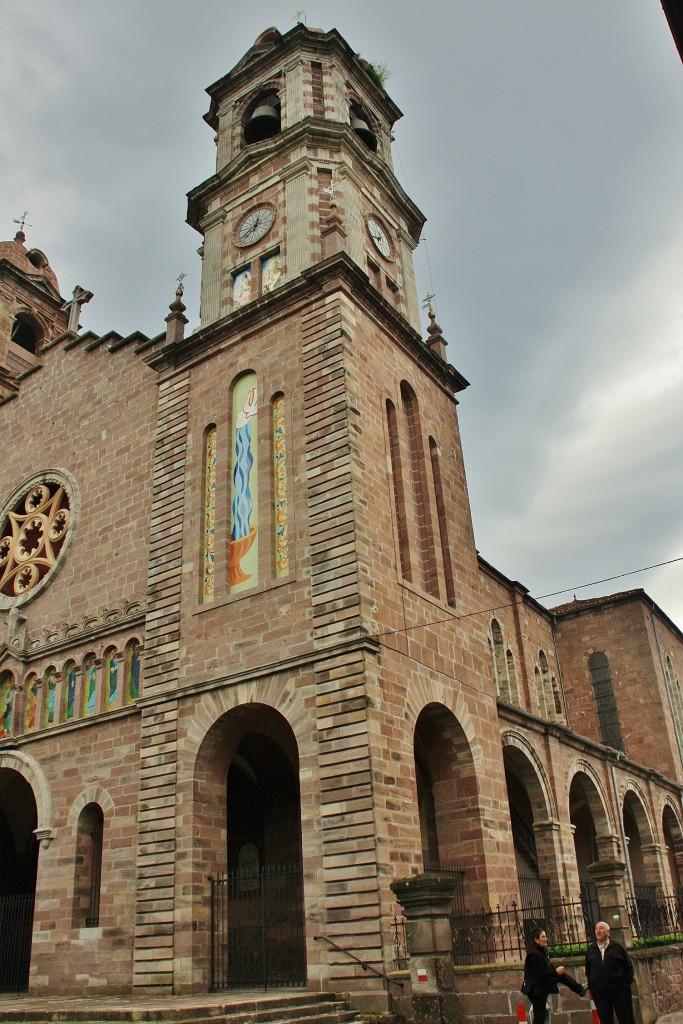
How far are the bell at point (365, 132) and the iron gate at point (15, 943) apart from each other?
63.8 feet

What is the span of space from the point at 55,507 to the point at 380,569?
394 inches

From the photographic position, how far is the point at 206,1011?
36.3ft

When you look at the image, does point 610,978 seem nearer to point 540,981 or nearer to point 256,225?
point 540,981

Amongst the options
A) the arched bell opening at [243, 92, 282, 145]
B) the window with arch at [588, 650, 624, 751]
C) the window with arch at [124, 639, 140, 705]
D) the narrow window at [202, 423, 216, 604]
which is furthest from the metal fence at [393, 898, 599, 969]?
the arched bell opening at [243, 92, 282, 145]

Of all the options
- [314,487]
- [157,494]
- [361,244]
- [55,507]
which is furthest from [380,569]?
[55,507]

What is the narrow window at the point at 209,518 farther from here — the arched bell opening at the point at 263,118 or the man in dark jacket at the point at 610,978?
the man in dark jacket at the point at 610,978

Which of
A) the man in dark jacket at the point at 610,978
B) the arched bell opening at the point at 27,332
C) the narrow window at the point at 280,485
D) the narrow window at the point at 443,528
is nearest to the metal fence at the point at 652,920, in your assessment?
the man in dark jacket at the point at 610,978

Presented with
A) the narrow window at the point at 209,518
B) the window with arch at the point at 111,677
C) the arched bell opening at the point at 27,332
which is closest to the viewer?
the narrow window at the point at 209,518

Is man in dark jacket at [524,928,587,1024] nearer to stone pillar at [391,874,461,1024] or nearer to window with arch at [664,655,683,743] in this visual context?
stone pillar at [391,874,461,1024]

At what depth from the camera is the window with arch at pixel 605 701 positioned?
31297mm

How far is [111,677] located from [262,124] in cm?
1437

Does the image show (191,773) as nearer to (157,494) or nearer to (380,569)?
(380,569)

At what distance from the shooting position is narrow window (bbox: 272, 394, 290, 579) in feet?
52.8

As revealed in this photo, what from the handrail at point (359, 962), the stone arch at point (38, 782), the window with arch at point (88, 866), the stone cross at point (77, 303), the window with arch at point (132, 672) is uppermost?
the stone cross at point (77, 303)
